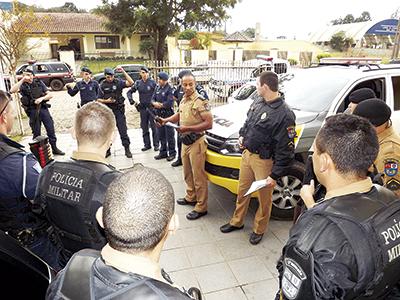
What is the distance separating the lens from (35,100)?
6.24 meters

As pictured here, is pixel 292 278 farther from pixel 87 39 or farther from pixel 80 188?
pixel 87 39

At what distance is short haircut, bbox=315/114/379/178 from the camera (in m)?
1.54

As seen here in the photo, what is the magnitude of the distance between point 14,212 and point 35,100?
4.85 meters

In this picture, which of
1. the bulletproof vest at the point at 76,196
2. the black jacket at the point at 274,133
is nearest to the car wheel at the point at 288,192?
the black jacket at the point at 274,133

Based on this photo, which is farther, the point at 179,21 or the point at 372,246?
the point at 179,21

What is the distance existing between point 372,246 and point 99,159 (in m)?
1.49

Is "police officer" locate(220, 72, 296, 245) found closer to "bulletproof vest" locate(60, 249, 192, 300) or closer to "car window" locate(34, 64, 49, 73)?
"bulletproof vest" locate(60, 249, 192, 300)

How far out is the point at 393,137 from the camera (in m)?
2.28

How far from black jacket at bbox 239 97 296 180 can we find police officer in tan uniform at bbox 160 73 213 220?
Result: 771mm

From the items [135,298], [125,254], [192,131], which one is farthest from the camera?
[192,131]

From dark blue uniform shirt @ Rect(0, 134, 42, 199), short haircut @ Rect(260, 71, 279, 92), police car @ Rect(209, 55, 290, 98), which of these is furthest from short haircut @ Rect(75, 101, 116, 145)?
police car @ Rect(209, 55, 290, 98)

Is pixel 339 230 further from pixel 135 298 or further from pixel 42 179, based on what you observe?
pixel 42 179

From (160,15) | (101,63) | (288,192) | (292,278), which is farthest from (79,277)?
(101,63)

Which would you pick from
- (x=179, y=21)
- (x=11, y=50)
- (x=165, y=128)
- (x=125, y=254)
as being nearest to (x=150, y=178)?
(x=125, y=254)
